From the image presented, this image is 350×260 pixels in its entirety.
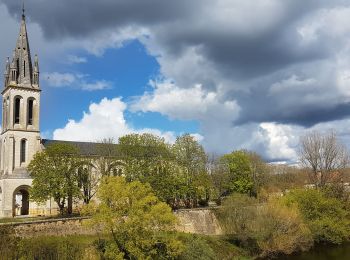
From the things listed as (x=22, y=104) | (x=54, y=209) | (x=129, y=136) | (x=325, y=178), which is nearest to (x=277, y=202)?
(x=325, y=178)

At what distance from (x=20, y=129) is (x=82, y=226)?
1180 inches

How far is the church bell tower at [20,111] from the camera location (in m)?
63.2

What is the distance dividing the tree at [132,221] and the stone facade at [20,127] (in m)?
30.0

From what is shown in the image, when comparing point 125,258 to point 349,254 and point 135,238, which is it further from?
point 349,254

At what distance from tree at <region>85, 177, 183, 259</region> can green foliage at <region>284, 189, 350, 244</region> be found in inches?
873

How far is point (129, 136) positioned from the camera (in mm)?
57406

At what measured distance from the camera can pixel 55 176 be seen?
51281 mm

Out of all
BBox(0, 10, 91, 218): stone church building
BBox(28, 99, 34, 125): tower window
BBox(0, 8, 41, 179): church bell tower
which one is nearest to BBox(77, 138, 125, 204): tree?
BBox(0, 10, 91, 218): stone church building

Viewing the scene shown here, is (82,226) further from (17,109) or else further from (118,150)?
(17,109)

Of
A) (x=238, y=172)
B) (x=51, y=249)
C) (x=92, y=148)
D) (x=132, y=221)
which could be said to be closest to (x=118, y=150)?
(x=92, y=148)

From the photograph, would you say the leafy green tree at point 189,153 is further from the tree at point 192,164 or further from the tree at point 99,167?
the tree at point 99,167

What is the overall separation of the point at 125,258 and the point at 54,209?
99.5ft

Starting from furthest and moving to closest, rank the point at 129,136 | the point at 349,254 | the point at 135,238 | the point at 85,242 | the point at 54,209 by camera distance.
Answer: the point at 54,209 → the point at 129,136 → the point at 349,254 → the point at 85,242 → the point at 135,238

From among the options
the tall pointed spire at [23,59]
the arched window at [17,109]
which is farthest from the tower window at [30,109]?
the tall pointed spire at [23,59]
